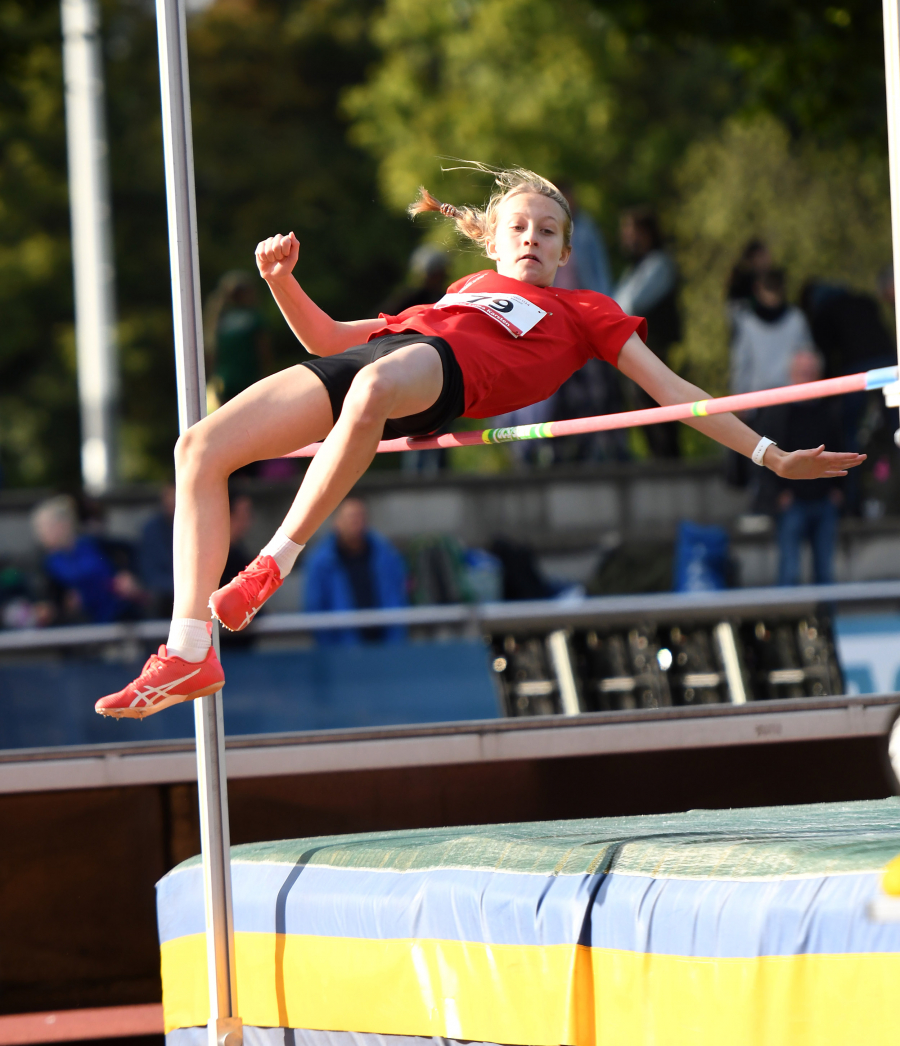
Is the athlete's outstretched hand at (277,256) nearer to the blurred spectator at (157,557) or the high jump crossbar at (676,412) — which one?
the high jump crossbar at (676,412)

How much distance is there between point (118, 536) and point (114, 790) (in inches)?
278

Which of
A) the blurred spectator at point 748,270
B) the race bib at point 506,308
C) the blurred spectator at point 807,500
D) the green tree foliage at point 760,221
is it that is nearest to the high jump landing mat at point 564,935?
the race bib at point 506,308

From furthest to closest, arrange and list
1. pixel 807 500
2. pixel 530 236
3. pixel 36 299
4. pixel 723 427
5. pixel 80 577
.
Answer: pixel 36 299
pixel 80 577
pixel 807 500
pixel 530 236
pixel 723 427

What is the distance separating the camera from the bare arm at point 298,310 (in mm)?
3729

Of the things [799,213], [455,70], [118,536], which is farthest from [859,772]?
[455,70]

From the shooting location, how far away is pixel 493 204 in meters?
3.98

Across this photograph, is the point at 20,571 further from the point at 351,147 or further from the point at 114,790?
the point at 351,147

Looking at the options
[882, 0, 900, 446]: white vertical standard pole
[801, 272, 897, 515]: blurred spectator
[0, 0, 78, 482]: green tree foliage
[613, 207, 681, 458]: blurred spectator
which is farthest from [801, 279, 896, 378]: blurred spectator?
[0, 0, 78, 482]: green tree foliage

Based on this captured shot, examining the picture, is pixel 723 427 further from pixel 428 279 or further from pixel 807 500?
pixel 428 279

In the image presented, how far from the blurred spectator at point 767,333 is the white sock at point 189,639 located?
7.57m

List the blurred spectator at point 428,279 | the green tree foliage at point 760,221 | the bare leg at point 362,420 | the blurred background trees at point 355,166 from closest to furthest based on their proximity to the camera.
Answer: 1. the bare leg at point 362,420
2. the blurred spectator at point 428,279
3. the green tree foliage at point 760,221
4. the blurred background trees at point 355,166

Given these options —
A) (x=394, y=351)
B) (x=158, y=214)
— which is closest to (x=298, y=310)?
(x=394, y=351)

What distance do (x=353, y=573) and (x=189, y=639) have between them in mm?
6602

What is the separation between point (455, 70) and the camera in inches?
1190
